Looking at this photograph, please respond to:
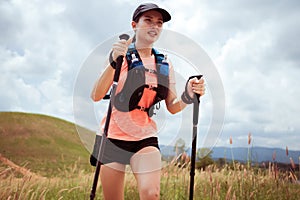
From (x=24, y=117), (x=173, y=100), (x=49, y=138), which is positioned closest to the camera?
(x=173, y=100)

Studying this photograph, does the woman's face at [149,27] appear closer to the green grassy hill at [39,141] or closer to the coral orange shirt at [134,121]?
the coral orange shirt at [134,121]

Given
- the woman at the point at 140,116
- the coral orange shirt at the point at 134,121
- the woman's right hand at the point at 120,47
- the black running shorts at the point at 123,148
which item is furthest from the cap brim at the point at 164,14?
the black running shorts at the point at 123,148

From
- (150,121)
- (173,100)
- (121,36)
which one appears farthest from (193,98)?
(121,36)

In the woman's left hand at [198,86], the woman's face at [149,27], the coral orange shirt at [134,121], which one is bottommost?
the coral orange shirt at [134,121]

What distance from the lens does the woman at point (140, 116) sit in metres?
3.42

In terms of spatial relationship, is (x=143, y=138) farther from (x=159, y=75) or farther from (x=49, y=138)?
(x=49, y=138)

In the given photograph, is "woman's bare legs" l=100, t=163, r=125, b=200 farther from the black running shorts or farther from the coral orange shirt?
the coral orange shirt

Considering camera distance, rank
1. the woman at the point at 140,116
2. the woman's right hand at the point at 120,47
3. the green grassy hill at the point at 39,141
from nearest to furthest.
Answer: the woman's right hand at the point at 120,47, the woman at the point at 140,116, the green grassy hill at the point at 39,141

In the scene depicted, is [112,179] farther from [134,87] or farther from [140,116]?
[134,87]

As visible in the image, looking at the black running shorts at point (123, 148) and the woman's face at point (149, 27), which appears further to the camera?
the woman's face at point (149, 27)

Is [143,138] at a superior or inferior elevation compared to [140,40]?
inferior

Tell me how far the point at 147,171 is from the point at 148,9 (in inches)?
62.5

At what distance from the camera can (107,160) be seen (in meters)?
3.70

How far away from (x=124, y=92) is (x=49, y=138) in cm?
2393
